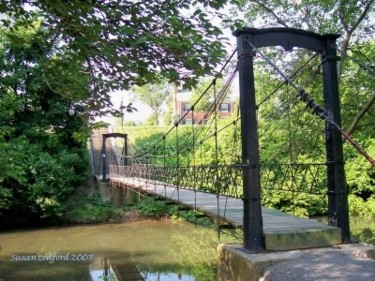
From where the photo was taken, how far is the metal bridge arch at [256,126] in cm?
313

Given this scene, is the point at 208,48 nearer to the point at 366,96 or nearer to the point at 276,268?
the point at 276,268

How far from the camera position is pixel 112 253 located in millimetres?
9703

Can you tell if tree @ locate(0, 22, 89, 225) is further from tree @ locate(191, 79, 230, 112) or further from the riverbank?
the riverbank

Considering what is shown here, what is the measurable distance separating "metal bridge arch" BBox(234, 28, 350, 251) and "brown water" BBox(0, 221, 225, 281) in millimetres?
4264

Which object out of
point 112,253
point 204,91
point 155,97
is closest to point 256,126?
point 204,91

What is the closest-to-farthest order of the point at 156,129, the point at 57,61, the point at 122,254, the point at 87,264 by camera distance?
the point at 57,61
the point at 87,264
the point at 122,254
the point at 156,129

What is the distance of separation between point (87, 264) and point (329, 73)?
6.92m

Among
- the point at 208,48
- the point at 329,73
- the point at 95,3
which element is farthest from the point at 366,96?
the point at 95,3

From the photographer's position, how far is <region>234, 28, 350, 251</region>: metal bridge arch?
3127 millimetres

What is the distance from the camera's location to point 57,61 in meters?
3.05

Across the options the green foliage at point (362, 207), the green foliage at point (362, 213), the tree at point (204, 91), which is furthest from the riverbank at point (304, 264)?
the green foliage at point (362, 207)

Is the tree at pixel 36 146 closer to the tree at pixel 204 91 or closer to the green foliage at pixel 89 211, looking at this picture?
the green foliage at pixel 89 211

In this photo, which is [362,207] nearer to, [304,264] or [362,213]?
[362,213]

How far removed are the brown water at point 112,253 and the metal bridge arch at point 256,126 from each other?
4264mm
